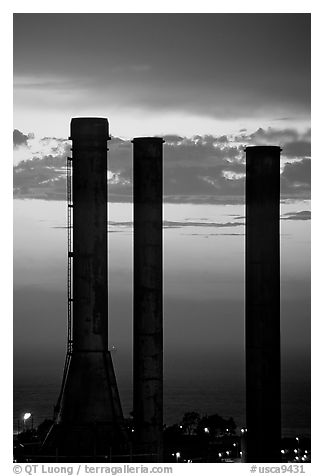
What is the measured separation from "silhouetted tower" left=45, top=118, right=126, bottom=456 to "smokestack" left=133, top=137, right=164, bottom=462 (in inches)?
43.8

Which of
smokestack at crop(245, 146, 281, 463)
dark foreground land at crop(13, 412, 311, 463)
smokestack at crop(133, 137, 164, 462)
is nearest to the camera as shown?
dark foreground land at crop(13, 412, 311, 463)

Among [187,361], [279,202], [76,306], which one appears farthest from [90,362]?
[187,361]

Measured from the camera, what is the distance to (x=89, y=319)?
18031mm

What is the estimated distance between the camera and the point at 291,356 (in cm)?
1823

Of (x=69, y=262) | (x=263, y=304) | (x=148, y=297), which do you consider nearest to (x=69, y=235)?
(x=69, y=262)

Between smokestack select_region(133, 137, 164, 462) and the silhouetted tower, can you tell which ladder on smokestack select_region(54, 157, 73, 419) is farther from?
smokestack select_region(133, 137, 164, 462)

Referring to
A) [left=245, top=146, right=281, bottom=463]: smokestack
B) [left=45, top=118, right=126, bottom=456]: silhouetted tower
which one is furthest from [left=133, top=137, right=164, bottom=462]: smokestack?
[left=245, top=146, right=281, bottom=463]: smokestack

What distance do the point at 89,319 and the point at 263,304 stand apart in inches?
126

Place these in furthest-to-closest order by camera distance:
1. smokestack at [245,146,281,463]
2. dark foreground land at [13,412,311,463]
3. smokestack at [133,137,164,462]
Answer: smokestack at [245,146,281,463]
smokestack at [133,137,164,462]
dark foreground land at [13,412,311,463]

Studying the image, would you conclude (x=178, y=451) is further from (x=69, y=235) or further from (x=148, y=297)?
(x=69, y=235)

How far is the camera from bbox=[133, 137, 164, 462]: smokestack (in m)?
19.0
